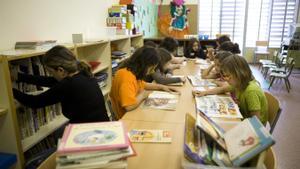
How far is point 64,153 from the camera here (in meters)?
0.82

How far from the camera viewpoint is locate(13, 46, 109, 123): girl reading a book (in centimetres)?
156

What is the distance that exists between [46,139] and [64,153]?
1.33 metres

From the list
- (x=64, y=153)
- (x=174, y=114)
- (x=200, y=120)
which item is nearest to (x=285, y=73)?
(x=174, y=114)

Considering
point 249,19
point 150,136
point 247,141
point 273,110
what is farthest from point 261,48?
point 247,141

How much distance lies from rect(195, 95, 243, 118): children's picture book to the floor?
57cm

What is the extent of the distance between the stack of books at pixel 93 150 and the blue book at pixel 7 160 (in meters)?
0.81

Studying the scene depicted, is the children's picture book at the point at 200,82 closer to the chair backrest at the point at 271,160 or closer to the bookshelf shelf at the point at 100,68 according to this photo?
the bookshelf shelf at the point at 100,68

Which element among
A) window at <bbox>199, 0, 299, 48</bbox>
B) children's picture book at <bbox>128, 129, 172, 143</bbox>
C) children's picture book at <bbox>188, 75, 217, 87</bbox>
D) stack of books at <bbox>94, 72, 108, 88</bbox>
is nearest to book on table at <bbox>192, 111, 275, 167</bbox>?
children's picture book at <bbox>128, 129, 172, 143</bbox>

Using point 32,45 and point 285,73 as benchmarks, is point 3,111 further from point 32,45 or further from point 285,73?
point 285,73

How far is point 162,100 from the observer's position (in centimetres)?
202

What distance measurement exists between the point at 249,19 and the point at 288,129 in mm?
5316

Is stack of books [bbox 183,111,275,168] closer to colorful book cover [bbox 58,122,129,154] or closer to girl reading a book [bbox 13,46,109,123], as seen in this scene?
colorful book cover [bbox 58,122,129,154]

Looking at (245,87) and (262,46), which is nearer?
(245,87)

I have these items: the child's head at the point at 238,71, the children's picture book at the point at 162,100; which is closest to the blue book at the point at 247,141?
the children's picture book at the point at 162,100
